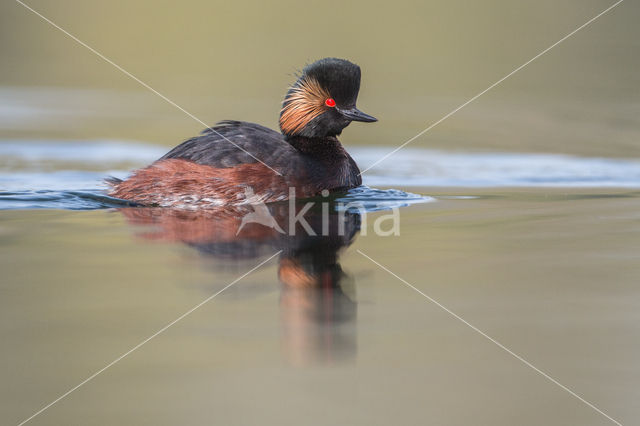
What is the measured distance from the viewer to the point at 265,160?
8.42 metres

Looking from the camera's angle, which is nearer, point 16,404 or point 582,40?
point 16,404

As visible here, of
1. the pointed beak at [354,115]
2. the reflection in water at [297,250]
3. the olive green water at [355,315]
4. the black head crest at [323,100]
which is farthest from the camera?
the pointed beak at [354,115]

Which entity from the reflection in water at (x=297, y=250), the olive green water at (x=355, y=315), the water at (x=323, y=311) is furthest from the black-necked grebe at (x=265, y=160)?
the olive green water at (x=355, y=315)

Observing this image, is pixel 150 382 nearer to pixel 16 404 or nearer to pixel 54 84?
pixel 16 404

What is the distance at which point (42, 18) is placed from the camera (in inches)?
755

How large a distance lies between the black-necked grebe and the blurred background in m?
3.73

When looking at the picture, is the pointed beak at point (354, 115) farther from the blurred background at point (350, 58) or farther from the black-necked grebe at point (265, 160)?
the blurred background at point (350, 58)

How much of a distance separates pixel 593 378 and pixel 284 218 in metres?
4.05

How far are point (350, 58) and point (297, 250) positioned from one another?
967 centimetres

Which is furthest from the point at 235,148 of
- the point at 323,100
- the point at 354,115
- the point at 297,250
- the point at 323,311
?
the point at 323,311

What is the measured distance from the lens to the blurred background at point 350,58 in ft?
44.9

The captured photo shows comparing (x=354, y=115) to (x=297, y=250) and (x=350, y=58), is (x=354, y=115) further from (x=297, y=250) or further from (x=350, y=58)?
(x=350, y=58)

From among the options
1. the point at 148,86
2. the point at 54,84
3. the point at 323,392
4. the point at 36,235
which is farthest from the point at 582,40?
the point at 323,392

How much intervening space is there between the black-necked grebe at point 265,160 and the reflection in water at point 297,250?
21 centimetres
